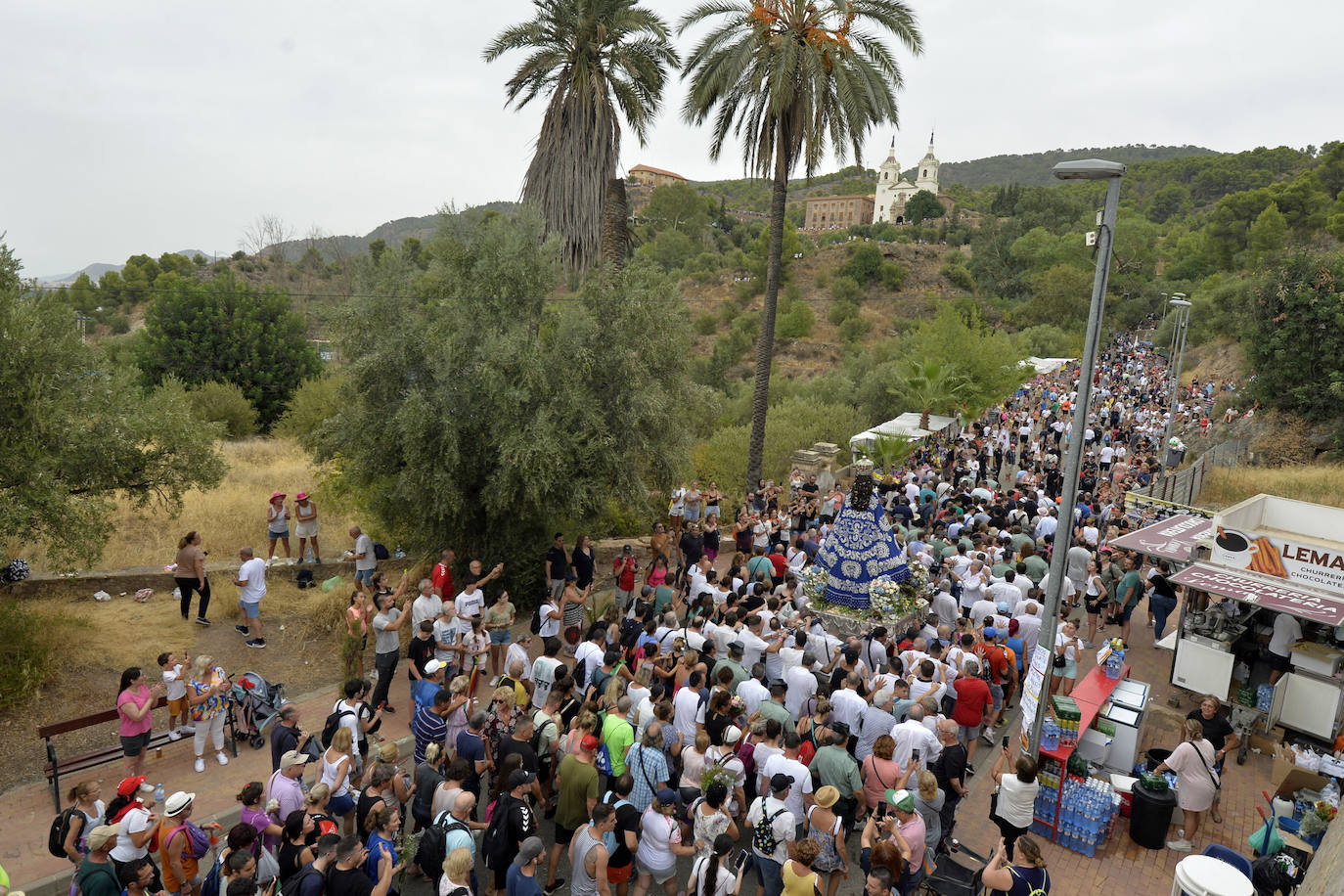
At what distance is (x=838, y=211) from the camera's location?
15762 cm

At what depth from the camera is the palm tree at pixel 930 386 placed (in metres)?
29.1

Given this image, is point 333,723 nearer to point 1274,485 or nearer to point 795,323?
point 1274,485

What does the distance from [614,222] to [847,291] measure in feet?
201

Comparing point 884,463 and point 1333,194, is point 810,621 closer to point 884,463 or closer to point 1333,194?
point 884,463

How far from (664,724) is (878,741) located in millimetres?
1842

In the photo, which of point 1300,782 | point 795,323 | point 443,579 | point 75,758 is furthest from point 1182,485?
point 795,323

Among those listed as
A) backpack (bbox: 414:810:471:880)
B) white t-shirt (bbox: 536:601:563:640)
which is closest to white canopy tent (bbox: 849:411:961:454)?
white t-shirt (bbox: 536:601:563:640)

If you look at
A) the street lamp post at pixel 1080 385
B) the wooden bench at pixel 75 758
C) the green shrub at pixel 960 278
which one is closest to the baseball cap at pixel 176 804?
the wooden bench at pixel 75 758

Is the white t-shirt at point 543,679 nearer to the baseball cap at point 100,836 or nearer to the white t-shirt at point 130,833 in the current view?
the white t-shirt at point 130,833

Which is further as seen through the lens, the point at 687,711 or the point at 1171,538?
the point at 1171,538

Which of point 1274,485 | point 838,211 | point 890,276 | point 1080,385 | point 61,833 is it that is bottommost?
point 1274,485

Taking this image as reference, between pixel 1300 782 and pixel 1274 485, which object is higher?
pixel 1300 782

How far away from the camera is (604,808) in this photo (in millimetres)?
5332

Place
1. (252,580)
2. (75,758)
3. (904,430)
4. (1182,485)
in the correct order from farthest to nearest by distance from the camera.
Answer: (904,430), (1182,485), (252,580), (75,758)
